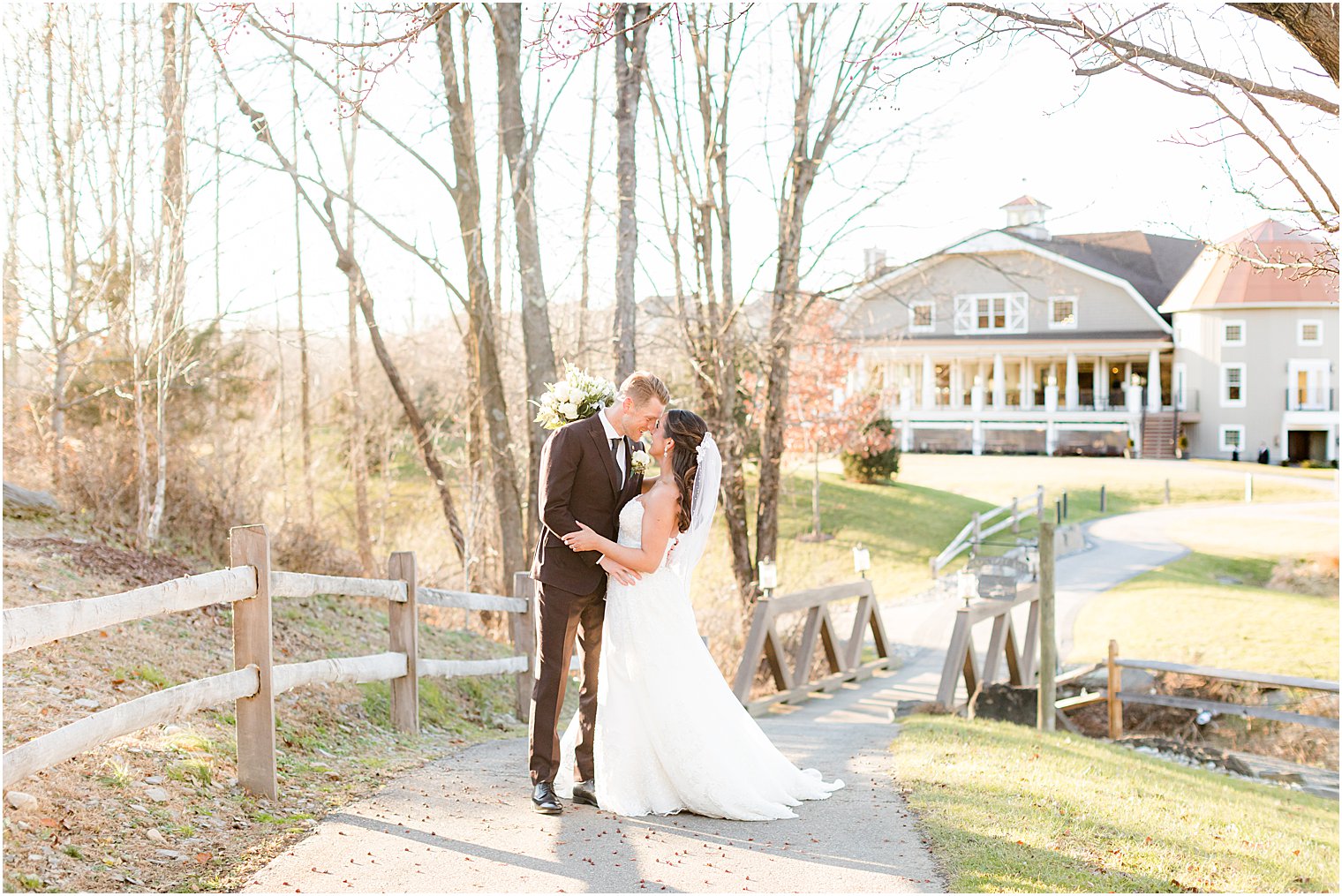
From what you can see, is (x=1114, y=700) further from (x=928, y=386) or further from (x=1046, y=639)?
(x=928, y=386)

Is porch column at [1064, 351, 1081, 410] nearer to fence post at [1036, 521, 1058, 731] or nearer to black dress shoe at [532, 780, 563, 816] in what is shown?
fence post at [1036, 521, 1058, 731]

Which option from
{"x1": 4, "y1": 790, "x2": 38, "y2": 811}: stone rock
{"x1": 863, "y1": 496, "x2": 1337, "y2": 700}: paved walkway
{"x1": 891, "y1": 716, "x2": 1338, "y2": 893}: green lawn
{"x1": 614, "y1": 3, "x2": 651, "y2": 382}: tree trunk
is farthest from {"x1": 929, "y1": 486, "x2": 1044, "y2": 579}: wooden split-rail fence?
{"x1": 4, "y1": 790, "x2": 38, "y2": 811}: stone rock

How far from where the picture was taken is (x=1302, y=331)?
43062mm

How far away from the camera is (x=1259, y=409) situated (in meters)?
43.2

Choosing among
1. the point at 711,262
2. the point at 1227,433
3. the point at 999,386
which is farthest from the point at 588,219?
the point at 1227,433

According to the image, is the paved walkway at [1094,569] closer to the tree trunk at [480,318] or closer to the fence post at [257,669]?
the tree trunk at [480,318]

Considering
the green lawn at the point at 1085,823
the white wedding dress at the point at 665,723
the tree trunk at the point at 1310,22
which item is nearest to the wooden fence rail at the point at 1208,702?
the green lawn at the point at 1085,823

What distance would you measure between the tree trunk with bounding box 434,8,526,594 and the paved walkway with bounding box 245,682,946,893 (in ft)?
26.3

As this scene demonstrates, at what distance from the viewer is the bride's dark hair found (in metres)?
5.70

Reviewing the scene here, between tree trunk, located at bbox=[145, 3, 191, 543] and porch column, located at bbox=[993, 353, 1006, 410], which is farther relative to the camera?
porch column, located at bbox=[993, 353, 1006, 410]

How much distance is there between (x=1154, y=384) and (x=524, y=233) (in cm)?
3563

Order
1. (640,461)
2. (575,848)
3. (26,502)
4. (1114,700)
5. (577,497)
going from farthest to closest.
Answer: (1114,700) < (26,502) < (640,461) < (577,497) < (575,848)

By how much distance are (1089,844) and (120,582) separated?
7384mm

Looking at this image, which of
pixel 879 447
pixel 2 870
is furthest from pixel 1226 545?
pixel 2 870
